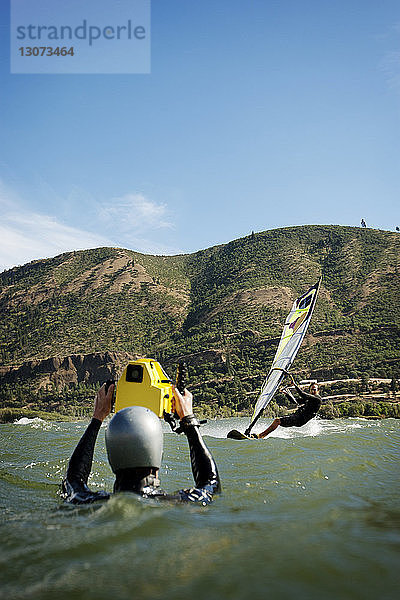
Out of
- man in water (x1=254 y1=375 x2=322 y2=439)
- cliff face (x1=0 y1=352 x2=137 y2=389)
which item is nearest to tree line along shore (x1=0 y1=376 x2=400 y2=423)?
cliff face (x1=0 y1=352 x2=137 y2=389)

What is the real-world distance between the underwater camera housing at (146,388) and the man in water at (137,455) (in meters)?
0.09

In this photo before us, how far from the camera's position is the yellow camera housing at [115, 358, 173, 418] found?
13.0 feet

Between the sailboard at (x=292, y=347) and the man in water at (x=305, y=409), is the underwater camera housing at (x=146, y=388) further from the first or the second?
the sailboard at (x=292, y=347)

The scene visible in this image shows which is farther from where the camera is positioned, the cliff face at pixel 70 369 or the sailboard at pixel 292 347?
the cliff face at pixel 70 369

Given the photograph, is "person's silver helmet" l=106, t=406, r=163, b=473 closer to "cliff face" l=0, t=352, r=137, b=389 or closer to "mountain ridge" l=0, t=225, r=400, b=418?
"mountain ridge" l=0, t=225, r=400, b=418

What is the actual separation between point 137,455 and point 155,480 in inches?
16.9

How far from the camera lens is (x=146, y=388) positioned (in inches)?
157

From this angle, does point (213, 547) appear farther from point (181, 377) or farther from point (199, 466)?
point (181, 377)

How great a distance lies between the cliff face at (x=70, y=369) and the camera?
68.1 metres

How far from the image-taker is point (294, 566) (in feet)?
9.27

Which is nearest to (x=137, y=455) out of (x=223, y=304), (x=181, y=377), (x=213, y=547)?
(x=181, y=377)

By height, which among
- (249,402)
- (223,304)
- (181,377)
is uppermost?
(223,304)

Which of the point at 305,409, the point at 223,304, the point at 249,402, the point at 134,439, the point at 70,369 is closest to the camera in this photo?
the point at 134,439

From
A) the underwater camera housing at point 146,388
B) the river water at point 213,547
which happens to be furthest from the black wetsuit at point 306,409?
the underwater camera housing at point 146,388
